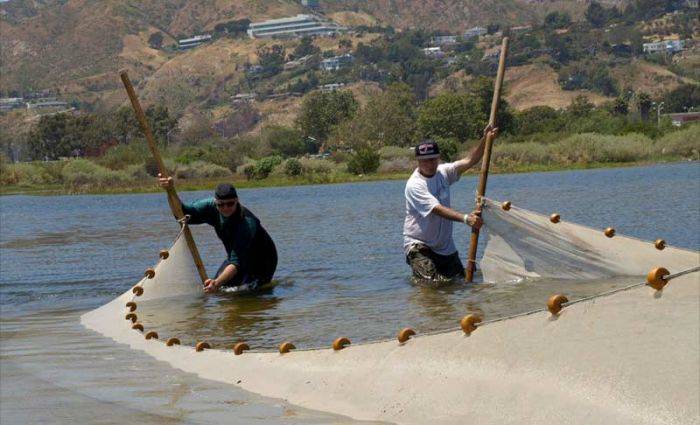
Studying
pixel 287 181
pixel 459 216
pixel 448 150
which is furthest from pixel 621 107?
pixel 459 216

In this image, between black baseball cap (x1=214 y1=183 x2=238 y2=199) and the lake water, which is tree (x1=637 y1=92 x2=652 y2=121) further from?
black baseball cap (x1=214 y1=183 x2=238 y2=199)

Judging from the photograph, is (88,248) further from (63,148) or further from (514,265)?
(63,148)

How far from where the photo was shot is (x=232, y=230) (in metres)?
14.9

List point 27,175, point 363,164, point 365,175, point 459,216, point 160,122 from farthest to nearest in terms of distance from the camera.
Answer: point 160,122, point 27,175, point 363,164, point 365,175, point 459,216

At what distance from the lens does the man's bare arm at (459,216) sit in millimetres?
13516

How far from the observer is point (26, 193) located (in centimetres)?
9425

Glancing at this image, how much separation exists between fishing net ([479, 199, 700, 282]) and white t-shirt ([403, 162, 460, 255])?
0.60m

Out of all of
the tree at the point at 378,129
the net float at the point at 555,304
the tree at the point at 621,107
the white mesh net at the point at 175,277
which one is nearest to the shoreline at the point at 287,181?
the tree at the point at 378,129

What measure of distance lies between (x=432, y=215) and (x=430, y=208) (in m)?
0.28

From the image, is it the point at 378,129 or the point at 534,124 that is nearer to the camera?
the point at 534,124

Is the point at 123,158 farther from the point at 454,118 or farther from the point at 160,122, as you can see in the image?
the point at 160,122

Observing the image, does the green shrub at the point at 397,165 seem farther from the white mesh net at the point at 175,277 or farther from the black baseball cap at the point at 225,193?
the black baseball cap at the point at 225,193

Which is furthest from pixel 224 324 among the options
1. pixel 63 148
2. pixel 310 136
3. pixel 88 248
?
pixel 63 148

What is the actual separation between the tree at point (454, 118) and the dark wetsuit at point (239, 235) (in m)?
98.3
